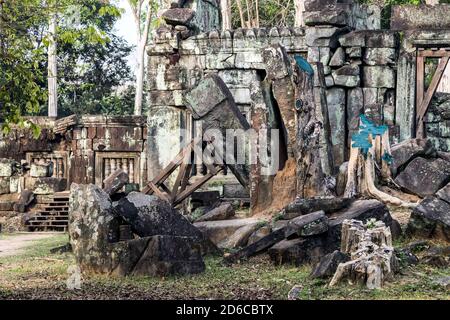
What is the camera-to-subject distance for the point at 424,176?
14.8m

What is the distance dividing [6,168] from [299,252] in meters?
14.0

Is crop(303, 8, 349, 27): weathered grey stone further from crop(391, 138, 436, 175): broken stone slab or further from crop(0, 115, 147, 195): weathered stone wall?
crop(0, 115, 147, 195): weathered stone wall

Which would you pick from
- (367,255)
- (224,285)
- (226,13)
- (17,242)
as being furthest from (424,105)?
(226,13)

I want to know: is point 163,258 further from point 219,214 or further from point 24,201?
point 24,201

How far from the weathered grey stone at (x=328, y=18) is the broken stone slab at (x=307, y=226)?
866cm

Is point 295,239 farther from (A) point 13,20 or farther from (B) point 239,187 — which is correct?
(B) point 239,187

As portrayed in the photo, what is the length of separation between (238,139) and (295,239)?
5.18 meters

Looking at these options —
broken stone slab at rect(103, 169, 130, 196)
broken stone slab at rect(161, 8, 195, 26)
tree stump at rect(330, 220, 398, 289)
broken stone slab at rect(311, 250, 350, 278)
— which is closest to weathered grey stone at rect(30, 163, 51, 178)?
broken stone slab at rect(161, 8, 195, 26)

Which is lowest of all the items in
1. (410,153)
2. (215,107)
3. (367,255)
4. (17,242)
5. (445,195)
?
(17,242)

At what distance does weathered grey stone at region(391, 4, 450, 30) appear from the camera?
19.2 meters

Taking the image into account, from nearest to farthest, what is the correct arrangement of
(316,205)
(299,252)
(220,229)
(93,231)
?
(93,231) → (299,252) → (316,205) → (220,229)

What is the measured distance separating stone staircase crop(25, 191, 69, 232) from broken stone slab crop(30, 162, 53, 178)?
1.10m

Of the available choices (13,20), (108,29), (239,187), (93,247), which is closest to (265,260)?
Answer: (93,247)
